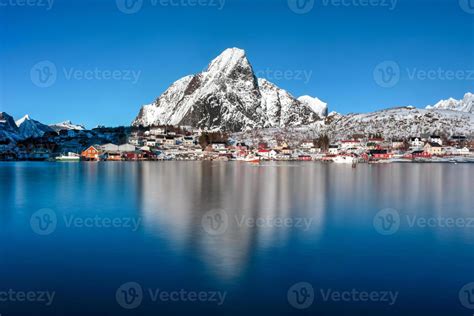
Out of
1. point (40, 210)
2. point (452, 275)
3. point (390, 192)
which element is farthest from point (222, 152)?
point (452, 275)

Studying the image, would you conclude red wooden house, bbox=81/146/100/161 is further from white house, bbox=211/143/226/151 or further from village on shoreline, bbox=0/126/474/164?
white house, bbox=211/143/226/151

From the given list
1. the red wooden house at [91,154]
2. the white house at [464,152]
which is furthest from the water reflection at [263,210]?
the white house at [464,152]

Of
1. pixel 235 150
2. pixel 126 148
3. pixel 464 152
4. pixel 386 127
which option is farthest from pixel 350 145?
pixel 126 148

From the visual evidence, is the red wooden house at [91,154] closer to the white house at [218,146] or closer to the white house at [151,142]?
the white house at [151,142]

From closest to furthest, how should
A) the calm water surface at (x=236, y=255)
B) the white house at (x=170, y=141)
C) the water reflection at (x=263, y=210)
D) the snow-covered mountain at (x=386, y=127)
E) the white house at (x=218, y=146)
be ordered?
the calm water surface at (x=236, y=255)
the water reflection at (x=263, y=210)
the white house at (x=218, y=146)
the white house at (x=170, y=141)
the snow-covered mountain at (x=386, y=127)

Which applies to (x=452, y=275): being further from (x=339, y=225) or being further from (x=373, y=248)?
(x=339, y=225)
